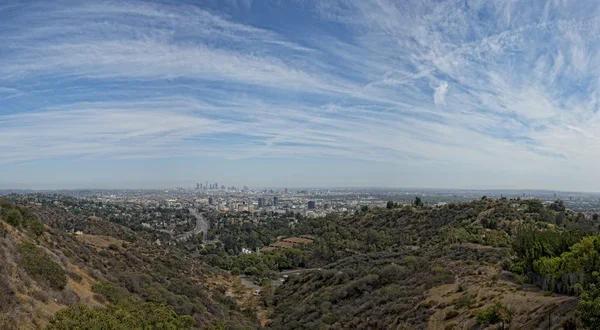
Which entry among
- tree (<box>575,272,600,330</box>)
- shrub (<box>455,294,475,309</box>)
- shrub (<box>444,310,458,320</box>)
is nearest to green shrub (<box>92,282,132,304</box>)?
shrub (<box>444,310,458,320</box>)

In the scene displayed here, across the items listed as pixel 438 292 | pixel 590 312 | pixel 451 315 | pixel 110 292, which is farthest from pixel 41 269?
pixel 438 292

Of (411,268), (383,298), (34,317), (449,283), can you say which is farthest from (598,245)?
(34,317)

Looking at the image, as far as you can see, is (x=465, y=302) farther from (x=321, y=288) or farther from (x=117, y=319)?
(x=321, y=288)

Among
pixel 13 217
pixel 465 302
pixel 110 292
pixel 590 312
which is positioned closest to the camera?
pixel 590 312

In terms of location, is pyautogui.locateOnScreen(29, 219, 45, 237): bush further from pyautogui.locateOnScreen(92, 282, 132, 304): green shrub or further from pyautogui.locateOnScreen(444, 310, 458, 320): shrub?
pyautogui.locateOnScreen(444, 310, 458, 320): shrub

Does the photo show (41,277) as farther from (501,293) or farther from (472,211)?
(472,211)
